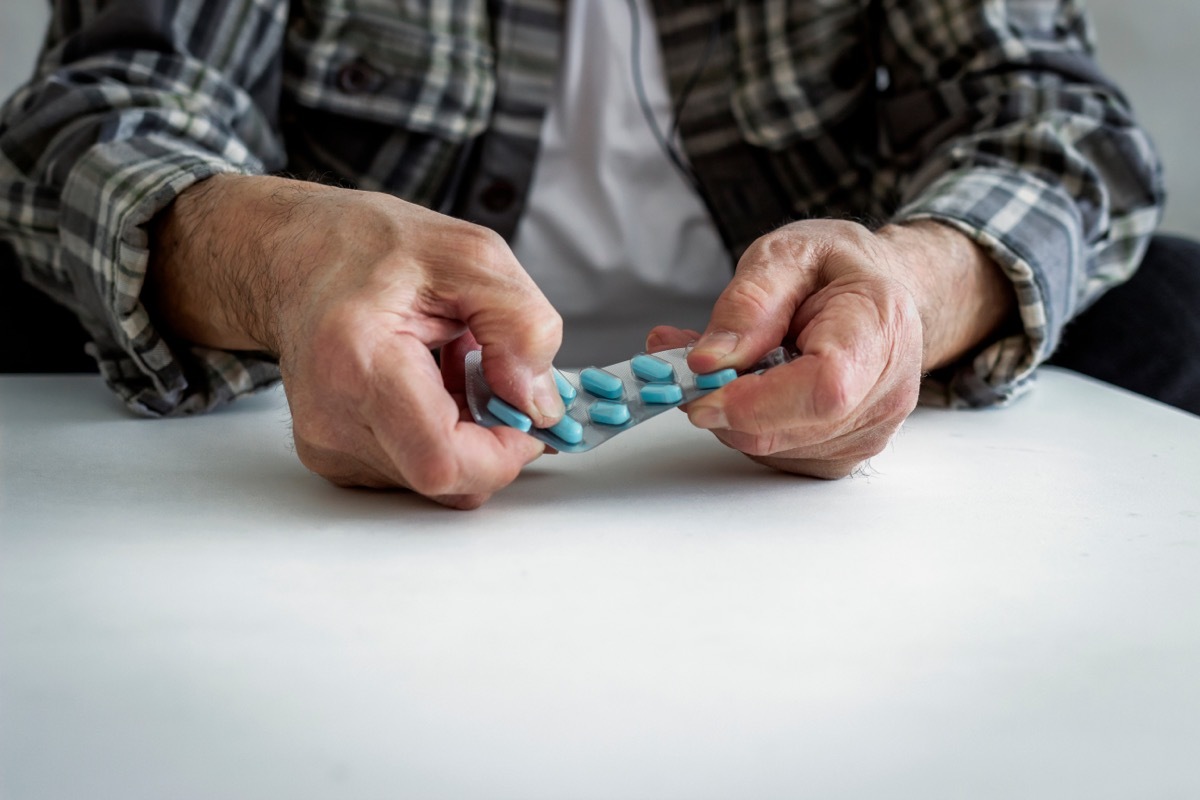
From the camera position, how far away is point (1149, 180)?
0.98 metres

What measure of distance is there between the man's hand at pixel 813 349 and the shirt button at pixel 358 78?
51 centimetres

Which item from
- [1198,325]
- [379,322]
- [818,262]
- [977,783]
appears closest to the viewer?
[977,783]

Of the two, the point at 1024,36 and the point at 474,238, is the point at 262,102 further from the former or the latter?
the point at 1024,36

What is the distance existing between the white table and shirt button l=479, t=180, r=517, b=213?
50 cm

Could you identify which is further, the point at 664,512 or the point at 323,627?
the point at 664,512

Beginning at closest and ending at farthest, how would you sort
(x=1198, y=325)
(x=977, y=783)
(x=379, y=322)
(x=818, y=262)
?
(x=977, y=783) → (x=379, y=322) → (x=818, y=262) → (x=1198, y=325)

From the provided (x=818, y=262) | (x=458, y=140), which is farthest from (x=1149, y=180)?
(x=458, y=140)

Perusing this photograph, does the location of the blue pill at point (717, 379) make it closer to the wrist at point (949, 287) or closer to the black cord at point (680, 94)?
the wrist at point (949, 287)

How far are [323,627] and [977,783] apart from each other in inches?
9.8

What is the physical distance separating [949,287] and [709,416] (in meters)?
0.29

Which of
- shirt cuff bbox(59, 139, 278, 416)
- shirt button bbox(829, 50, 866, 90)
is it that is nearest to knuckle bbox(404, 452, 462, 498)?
shirt cuff bbox(59, 139, 278, 416)

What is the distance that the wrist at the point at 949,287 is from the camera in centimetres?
75

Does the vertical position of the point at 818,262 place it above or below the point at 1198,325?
above

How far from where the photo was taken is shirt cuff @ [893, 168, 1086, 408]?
2.64 feet
